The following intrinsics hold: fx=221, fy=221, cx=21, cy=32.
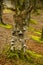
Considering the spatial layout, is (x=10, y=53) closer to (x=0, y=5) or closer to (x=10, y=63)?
(x=10, y=63)

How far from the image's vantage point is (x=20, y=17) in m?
15.7

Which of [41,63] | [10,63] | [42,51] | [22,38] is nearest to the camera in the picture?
[10,63]

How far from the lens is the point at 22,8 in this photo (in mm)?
15781

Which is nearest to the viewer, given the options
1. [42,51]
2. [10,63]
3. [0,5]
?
[10,63]

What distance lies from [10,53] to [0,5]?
17.7 meters

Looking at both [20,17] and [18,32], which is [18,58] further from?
[20,17]

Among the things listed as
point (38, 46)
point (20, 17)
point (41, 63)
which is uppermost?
point (20, 17)

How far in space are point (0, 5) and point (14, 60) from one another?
59.6 feet

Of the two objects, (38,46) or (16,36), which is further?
(38,46)

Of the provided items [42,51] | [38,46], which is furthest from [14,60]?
A: [38,46]

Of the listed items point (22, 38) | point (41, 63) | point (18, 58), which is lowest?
point (41, 63)

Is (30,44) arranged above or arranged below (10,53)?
below

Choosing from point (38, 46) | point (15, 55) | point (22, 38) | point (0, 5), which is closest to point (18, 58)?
point (15, 55)

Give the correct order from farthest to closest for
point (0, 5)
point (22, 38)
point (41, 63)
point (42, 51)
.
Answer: point (0, 5) < point (42, 51) < point (41, 63) < point (22, 38)
